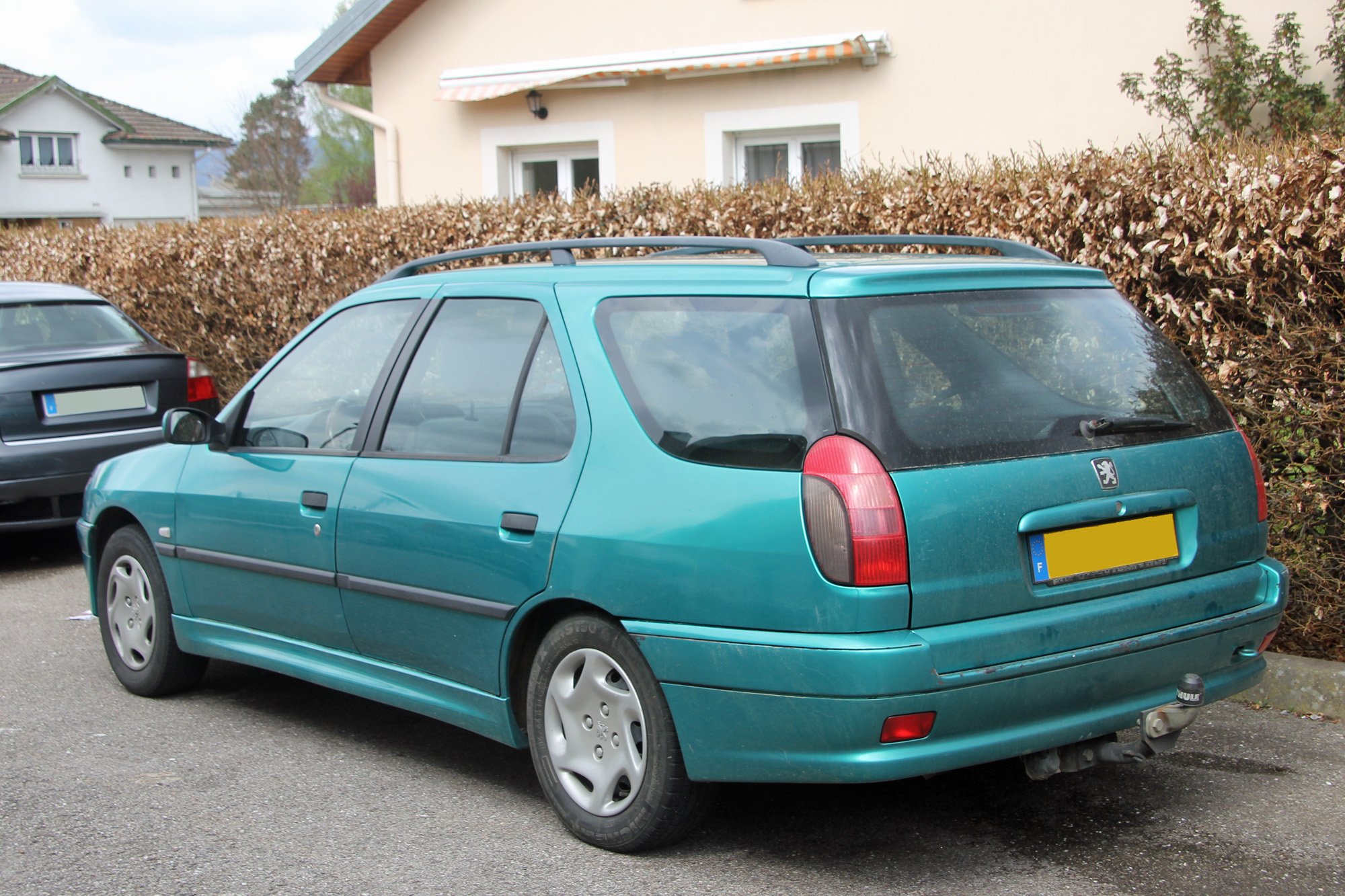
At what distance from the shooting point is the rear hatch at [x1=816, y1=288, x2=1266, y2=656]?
10.3 ft

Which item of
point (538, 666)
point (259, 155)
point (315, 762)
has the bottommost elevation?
point (315, 762)

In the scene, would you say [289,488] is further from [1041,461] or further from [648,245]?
[1041,461]

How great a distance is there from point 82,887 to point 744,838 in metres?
1.78

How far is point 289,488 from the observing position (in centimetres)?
453

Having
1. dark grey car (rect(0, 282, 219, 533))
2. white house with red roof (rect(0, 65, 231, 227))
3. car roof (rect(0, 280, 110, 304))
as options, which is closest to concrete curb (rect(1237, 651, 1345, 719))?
dark grey car (rect(0, 282, 219, 533))

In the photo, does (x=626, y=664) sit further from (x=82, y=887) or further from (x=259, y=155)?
(x=259, y=155)

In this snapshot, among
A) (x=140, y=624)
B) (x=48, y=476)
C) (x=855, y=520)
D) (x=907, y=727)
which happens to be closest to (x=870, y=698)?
(x=907, y=727)

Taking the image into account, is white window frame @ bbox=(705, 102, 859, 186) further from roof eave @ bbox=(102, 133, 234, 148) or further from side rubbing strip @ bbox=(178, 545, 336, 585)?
→ roof eave @ bbox=(102, 133, 234, 148)

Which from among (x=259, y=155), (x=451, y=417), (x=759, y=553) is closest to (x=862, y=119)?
(x=451, y=417)

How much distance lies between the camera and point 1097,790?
4.09 meters

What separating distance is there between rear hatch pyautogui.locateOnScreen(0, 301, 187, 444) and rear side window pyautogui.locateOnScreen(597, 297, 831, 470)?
541 centimetres

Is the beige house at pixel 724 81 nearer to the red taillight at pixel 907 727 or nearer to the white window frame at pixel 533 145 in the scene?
the white window frame at pixel 533 145

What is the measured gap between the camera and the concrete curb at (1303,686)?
486 centimetres

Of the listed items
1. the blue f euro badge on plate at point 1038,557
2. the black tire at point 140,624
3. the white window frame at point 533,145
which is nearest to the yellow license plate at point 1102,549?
the blue f euro badge on plate at point 1038,557
